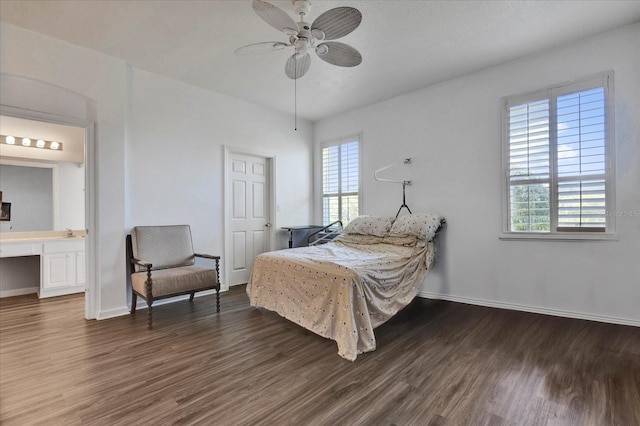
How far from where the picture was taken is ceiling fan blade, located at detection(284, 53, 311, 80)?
2705mm

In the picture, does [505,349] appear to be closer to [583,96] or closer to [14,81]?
[583,96]

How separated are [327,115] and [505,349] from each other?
444 cm

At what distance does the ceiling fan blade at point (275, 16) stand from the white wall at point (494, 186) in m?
2.68

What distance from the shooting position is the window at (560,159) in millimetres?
3076

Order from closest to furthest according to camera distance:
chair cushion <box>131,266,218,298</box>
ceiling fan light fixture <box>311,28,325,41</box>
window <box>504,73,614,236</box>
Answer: ceiling fan light fixture <box>311,28,325,41</box> → window <box>504,73,614,236</box> → chair cushion <box>131,266,218,298</box>

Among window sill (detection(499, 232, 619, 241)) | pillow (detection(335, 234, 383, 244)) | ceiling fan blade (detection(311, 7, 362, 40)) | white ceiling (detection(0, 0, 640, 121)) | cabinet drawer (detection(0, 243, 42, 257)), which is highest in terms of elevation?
white ceiling (detection(0, 0, 640, 121))

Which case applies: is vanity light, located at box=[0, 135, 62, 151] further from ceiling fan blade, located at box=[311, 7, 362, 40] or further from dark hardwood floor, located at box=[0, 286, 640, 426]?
ceiling fan blade, located at box=[311, 7, 362, 40]

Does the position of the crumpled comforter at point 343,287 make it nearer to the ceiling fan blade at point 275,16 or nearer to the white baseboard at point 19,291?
the ceiling fan blade at point 275,16

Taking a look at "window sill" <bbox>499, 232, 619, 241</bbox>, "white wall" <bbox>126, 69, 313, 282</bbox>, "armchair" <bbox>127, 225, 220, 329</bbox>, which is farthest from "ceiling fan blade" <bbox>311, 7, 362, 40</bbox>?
"window sill" <bbox>499, 232, 619, 241</bbox>

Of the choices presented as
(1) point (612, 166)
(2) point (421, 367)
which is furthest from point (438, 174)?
(2) point (421, 367)

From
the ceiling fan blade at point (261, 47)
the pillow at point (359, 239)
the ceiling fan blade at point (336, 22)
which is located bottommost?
the pillow at point (359, 239)

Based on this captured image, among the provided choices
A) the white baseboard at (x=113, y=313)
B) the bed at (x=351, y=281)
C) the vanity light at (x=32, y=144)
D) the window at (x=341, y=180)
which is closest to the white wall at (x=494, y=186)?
the window at (x=341, y=180)

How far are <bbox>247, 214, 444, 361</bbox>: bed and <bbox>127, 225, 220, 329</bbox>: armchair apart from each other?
62cm

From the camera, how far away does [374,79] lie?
4.04 meters
